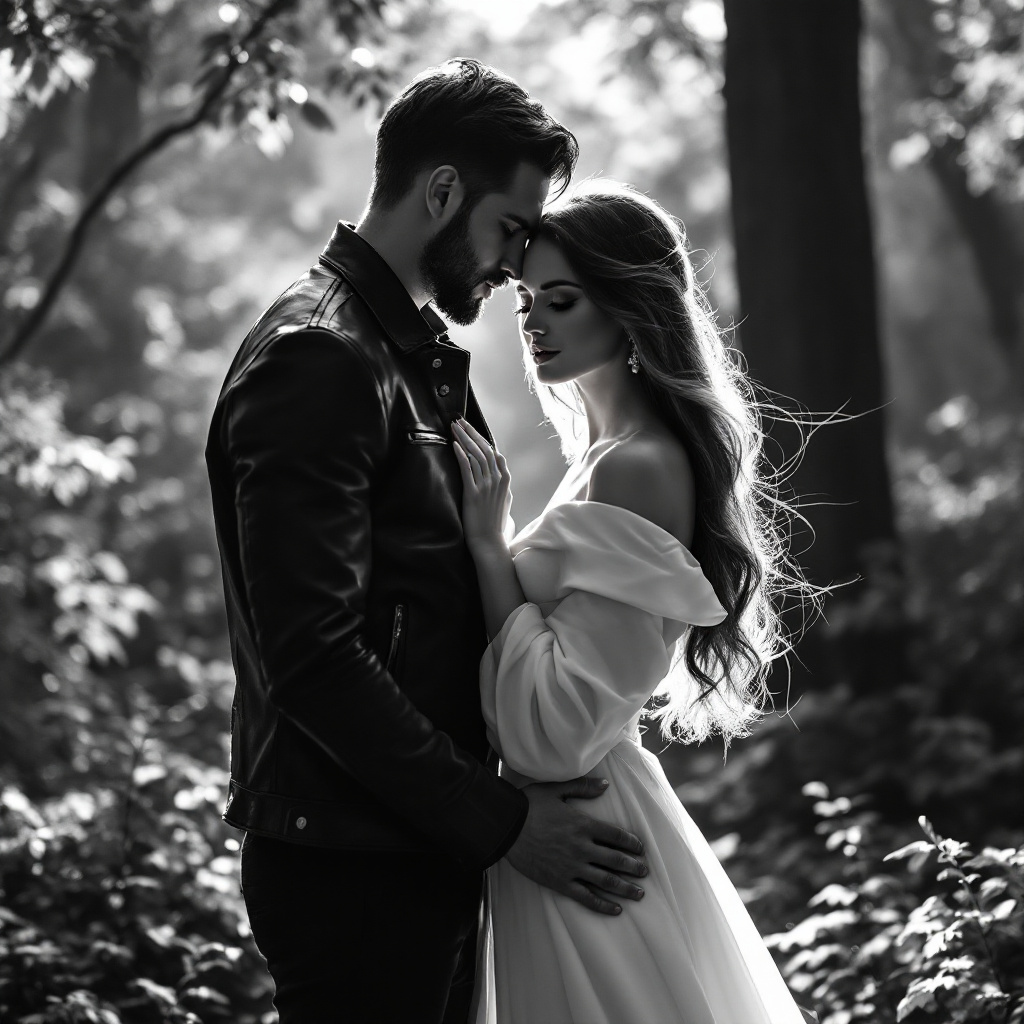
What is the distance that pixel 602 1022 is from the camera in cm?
249

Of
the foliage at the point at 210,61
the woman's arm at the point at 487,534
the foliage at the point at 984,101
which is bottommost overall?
the woman's arm at the point at 487,534

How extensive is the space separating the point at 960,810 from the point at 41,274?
31.2 ft

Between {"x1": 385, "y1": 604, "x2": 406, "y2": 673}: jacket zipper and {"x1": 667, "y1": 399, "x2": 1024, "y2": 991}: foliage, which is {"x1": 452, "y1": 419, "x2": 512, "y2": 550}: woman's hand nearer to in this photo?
{"x1": 385, "y1": 604, "x2": 406, "y2": 673}: jacket zipper

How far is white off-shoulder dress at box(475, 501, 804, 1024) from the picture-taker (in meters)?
2.53

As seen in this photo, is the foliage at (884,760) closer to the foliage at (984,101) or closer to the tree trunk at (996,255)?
the foliage at (984,101)

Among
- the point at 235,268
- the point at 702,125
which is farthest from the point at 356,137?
the point at 702,125

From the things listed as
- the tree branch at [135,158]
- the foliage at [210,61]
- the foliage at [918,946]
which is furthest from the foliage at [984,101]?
the foliage at [918,946]

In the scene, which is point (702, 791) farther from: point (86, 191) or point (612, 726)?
point (86, 191)

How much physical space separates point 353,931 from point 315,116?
3944mm

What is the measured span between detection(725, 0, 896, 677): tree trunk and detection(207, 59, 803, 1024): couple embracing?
134 inches

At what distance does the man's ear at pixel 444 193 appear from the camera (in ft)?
8.78

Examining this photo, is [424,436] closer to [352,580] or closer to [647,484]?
[352,580]

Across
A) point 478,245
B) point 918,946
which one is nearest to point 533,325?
point 478,245

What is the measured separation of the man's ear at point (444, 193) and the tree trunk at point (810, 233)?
12.7 feet
